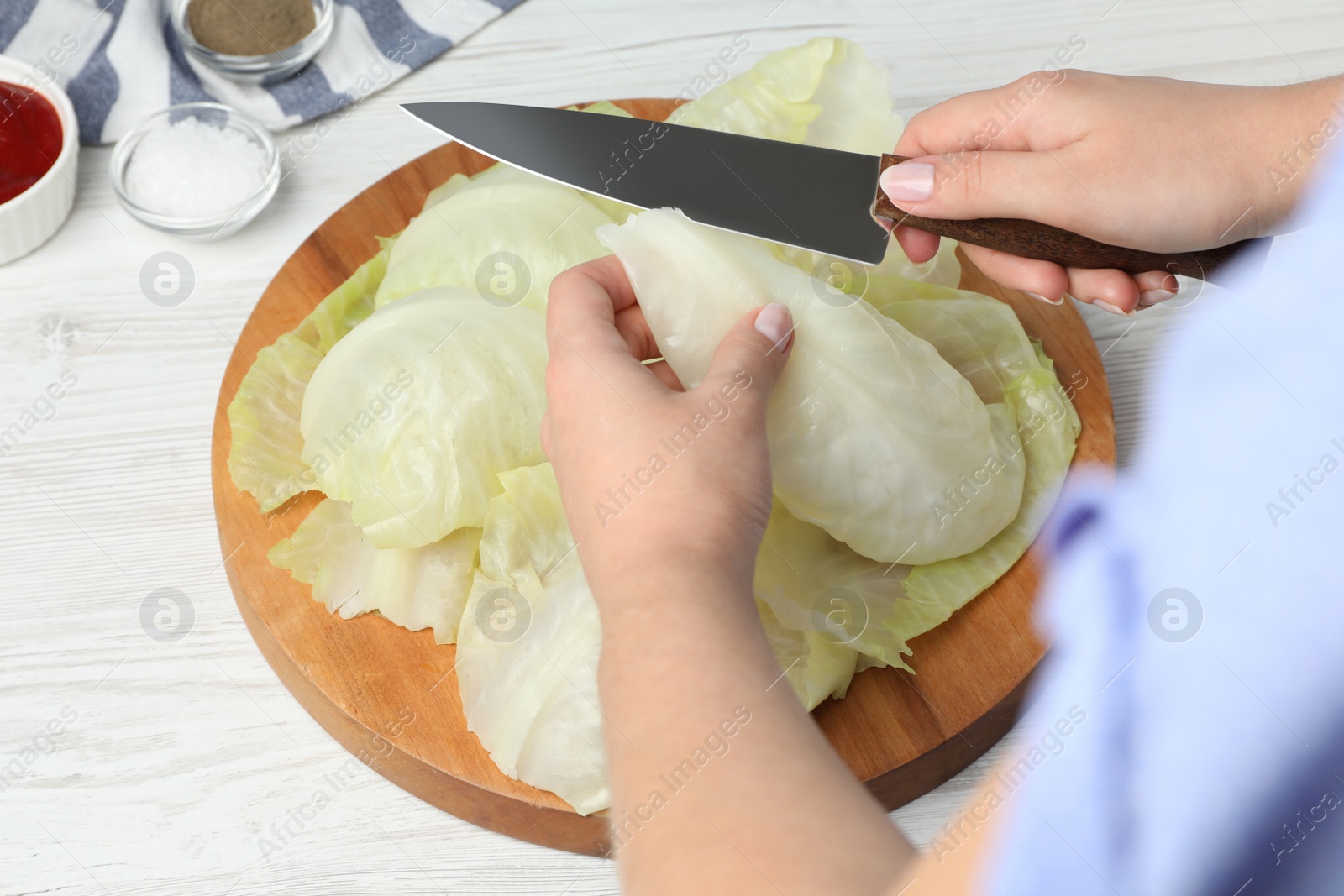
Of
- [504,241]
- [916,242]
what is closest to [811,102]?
[916,242]

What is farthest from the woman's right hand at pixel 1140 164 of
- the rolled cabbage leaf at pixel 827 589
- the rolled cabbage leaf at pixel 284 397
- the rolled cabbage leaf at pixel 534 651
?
the rolled cabbage leaf at pixel 284 397

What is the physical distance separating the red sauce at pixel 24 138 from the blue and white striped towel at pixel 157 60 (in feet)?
0.31

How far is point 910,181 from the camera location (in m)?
1.45

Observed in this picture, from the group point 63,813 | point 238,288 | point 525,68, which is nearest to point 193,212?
point 238,288

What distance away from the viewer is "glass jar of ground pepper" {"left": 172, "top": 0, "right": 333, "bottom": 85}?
2234 mm

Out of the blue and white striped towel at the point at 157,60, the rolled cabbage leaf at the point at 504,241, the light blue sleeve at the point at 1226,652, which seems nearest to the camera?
the light blue sleeve at the point at 1226,652

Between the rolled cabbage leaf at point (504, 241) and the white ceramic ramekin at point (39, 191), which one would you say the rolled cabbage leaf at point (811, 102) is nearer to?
the rolled cabbage leaf at point (504, 241)

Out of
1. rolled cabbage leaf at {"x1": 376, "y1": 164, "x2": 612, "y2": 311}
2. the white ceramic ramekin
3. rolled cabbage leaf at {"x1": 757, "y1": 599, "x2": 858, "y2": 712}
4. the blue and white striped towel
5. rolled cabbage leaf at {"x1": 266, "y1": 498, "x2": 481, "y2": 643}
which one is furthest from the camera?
the blue and white striped towel

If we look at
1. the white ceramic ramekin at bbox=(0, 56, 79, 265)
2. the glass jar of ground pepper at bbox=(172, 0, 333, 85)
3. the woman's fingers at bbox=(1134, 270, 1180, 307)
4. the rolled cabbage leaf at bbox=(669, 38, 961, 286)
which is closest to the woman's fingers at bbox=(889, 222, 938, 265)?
the rolled cabbage leaf at bbox=(669, 38, 961, 286)

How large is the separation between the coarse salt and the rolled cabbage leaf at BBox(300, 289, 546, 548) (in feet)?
2.37

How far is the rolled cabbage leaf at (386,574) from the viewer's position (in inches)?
62.2

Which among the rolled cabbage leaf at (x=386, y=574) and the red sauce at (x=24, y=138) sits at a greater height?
the rolled cabbage leaf at (x=386, y=574)

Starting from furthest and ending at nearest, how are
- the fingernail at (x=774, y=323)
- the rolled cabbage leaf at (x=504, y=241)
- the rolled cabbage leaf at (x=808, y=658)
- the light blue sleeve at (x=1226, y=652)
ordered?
the rolled cabbage leaf at (x=504, y=241) → the rolled cabbage leaf at (x=808, y=658) → the fingernail at (x=774, y=323) → the light blue sleeve at (x=1226, y=652)

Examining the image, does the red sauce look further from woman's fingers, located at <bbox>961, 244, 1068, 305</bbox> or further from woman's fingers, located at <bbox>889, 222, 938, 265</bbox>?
woman's fingers, located at <bbox>961, 244, 1068, 305</bbox>
